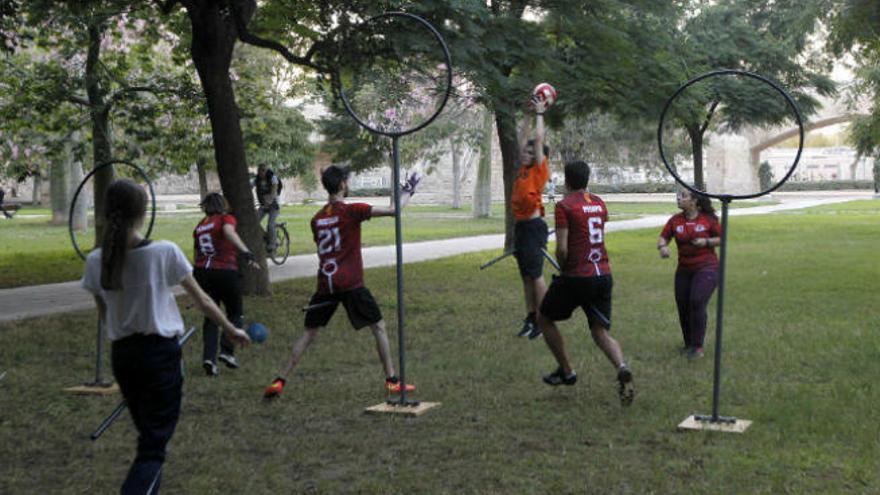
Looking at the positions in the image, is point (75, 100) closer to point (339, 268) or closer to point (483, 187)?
point (339, 268)

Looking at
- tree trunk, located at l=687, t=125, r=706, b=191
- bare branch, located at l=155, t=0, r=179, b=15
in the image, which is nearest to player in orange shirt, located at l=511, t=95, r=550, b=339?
bare branch, located at l=155, t=0, r=179, b=15

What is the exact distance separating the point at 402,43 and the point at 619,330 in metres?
3.94

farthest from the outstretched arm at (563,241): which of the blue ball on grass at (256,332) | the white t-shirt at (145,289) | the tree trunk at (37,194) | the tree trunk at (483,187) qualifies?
the tree trunk at (37,194)

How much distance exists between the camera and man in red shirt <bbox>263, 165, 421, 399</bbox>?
8094mm

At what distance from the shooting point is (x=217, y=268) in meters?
9.48

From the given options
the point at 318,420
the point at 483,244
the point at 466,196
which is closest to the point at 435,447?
the point at 318,420

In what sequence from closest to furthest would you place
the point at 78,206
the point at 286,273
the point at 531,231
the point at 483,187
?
the point at 531,231, the point at 286,273, the point at 78,206, the point at 483,187

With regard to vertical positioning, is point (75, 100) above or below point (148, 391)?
above

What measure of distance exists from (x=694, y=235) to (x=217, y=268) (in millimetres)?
3998

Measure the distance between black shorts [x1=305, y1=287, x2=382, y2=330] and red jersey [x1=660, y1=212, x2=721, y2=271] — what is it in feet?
9.80

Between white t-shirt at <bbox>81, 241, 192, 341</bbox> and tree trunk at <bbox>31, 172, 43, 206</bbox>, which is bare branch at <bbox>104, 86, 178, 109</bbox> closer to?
white t-shirt at <bbox>81, 241, 192, 341</bbox>

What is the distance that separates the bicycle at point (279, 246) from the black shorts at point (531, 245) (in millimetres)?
9484

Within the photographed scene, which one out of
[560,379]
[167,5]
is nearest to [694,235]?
[560,379]

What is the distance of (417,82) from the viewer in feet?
45.2
